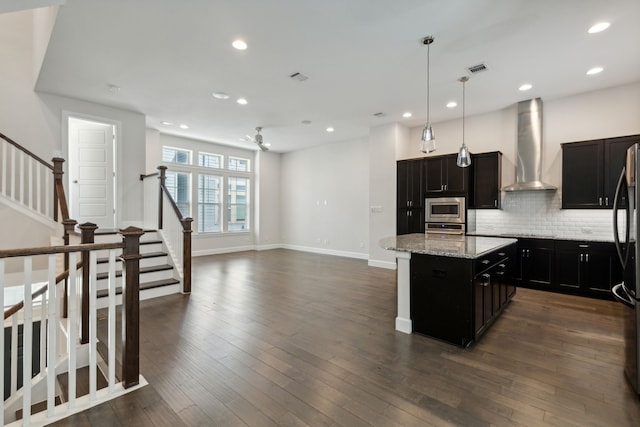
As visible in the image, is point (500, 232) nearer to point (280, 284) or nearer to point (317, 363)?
point (280, 284)

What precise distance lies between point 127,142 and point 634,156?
7057 mm

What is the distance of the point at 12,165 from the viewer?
163 inches

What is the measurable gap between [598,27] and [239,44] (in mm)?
3757

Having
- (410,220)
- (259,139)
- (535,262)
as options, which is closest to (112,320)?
(259,139)

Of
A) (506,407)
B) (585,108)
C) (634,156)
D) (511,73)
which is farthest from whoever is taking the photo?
(585,108)

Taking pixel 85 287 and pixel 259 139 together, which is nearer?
pixel 85 287

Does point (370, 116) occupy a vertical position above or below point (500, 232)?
above

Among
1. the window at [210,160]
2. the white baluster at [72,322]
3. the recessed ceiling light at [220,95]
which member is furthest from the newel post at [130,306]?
the window at [210,160]

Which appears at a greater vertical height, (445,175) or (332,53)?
(332,53)

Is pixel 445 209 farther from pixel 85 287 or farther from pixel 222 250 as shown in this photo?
pixel 222 250

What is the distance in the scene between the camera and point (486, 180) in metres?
5.29

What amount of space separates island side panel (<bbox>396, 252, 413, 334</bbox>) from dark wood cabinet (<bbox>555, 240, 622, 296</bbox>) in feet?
9.96

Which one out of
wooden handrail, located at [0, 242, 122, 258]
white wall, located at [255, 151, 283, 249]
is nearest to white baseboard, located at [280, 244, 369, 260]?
white wall, located at [255, 151, 283, 249]

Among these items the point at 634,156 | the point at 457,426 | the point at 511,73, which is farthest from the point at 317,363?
the point at 511,73
